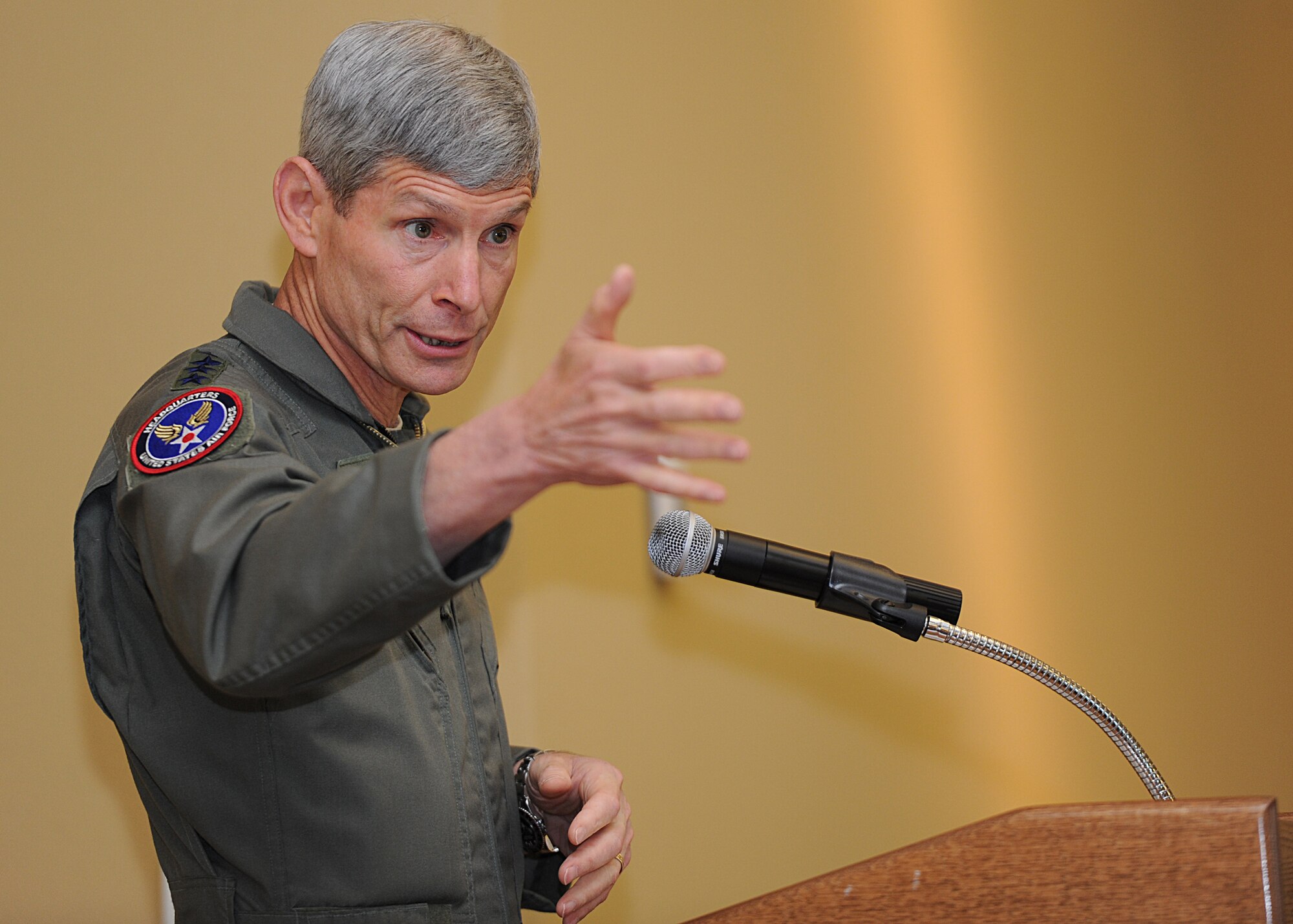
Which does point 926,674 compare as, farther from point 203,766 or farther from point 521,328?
point 203,766

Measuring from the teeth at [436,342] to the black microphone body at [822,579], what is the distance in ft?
1.17

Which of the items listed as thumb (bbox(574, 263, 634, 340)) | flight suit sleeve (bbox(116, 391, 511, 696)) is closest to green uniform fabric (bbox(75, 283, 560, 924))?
flight suit sleeve (bbox(116, 391, 511, 696))

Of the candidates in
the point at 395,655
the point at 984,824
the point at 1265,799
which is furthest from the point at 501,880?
the point at 1265,799

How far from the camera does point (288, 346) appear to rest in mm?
1147

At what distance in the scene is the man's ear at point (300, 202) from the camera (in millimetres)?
1186

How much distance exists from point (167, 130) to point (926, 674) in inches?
61.4

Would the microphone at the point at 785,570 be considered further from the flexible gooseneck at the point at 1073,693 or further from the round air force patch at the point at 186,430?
the round air force patch at the point at 186,430

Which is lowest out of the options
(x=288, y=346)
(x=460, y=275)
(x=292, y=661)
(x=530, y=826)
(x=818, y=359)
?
(x=530, y=826)

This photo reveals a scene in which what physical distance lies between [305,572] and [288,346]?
478 millimetres

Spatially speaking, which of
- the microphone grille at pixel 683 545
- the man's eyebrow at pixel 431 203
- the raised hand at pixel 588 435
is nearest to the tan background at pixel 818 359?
the man's eyebrow at pixel 431 203

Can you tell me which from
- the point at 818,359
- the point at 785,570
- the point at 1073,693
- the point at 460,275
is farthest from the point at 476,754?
the point at 818,359

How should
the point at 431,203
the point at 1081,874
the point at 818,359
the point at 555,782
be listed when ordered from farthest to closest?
1. the point at 818,359
2. the point at 555,782
3. the point at 431,203
4. the point at 1081,874

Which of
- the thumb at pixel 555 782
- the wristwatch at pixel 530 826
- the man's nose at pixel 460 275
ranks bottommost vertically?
the wristwatch at pixel 530 826

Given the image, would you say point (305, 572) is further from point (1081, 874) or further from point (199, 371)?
point (1081, 874)
